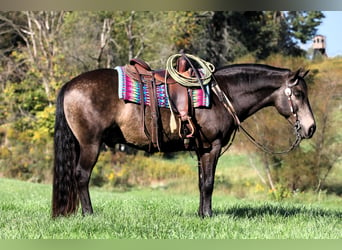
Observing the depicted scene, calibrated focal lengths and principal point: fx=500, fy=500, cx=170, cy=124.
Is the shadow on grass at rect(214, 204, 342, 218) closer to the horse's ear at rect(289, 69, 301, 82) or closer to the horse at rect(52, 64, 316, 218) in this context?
the horse at rect(52, 64, 316, 218)

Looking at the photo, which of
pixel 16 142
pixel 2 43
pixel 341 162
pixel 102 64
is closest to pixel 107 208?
pixel 341 162

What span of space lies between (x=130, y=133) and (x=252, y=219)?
1940 mm

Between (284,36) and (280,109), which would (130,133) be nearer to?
(280,109)

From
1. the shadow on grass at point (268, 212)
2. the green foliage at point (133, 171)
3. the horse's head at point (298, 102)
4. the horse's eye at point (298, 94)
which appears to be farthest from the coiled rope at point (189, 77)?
the green foliage at point (133, 171)

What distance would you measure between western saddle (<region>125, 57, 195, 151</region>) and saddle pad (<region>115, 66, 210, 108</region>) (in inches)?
1.9

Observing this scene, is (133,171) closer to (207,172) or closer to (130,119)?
(207,172)

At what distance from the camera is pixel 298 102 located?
6789 millimetres

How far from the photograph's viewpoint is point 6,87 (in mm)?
22734

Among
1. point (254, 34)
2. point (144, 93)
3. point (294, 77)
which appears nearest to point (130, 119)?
point (144, 93)

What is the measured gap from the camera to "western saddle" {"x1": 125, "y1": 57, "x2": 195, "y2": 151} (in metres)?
6.41

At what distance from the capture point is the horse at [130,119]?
Result: 20.8 ft

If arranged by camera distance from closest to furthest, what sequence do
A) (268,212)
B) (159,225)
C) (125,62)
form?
(159,225) < (268,212) < (125,62)

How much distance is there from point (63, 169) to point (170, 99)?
1647mm

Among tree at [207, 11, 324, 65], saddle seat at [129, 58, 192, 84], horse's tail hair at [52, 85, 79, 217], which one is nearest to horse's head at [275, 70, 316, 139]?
saddle seat at [129, 58, 192, 84]
